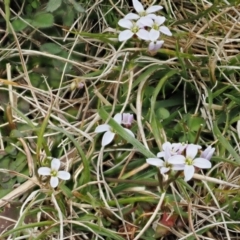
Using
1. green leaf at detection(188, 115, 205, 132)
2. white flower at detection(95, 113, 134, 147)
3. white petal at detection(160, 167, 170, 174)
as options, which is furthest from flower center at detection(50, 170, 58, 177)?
green leaf at detection(188, 115, 205, 132)

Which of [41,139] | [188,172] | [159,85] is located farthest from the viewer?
[159,85]

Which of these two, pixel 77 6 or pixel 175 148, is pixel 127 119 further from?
pixel 77 6

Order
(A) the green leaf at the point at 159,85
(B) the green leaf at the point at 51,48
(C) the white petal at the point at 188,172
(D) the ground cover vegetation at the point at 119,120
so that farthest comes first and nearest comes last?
(B) the green leaf at the point at 51,48
(A) the green leaf at the point at 159,85
(D) the ground cover vegetation at the point at 119,120
(C) the white petal at the point at 188,172

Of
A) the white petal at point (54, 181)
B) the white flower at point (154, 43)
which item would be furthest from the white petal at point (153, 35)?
the white petal at point (54, 181)

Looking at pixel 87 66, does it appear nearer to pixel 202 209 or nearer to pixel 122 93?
pixel 122 93

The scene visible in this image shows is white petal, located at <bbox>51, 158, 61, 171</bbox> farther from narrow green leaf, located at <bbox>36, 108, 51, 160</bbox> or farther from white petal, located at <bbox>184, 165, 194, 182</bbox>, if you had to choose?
white petal, located at <bbox>184, 165, 194, 182</bbox>

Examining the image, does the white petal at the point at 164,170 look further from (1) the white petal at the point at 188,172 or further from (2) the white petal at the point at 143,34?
(2) the white petal at the point at 143,34

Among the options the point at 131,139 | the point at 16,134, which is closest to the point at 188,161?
the point at 131,139
